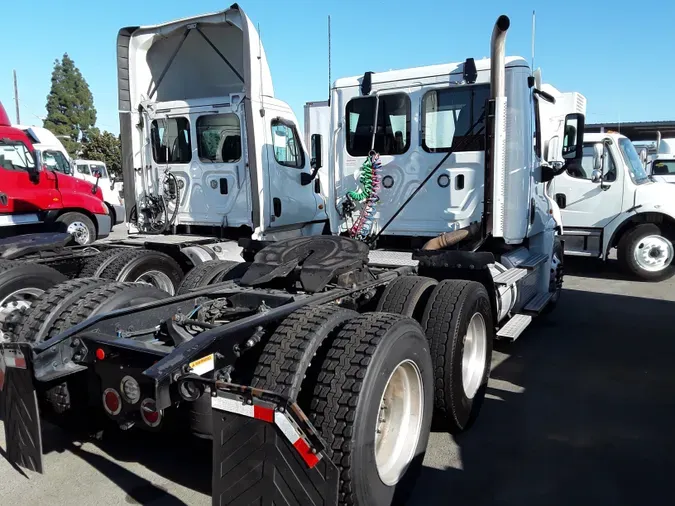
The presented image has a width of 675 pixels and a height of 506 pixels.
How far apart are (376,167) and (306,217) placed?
2.04m

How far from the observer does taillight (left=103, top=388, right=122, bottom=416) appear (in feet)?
9.01

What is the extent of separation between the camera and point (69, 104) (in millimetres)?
51812

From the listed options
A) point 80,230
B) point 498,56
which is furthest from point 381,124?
point 80,230

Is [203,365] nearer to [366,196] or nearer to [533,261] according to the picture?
[366,196]

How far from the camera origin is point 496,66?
490cm

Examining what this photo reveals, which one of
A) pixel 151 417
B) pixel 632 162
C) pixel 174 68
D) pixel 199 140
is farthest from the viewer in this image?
pixel 632 162

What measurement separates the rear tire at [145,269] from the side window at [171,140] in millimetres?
1864

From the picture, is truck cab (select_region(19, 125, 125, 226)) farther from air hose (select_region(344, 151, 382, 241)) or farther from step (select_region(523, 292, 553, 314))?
step (select_region(523, 292, 553, 314))

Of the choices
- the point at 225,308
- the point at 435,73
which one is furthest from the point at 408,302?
the point at 435,73

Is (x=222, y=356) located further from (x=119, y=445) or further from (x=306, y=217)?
(x=306, y=217)

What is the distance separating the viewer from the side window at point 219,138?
6992mm

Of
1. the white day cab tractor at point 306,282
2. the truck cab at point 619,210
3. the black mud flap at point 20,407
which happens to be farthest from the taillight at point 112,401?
the truck cab at point 619,210

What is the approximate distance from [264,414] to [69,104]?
57.4 metres

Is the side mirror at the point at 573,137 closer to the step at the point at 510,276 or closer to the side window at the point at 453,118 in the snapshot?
the side window at the point at 453,118
